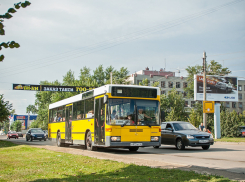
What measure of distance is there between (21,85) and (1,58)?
45.6m

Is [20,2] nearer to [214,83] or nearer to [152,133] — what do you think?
[152,133]

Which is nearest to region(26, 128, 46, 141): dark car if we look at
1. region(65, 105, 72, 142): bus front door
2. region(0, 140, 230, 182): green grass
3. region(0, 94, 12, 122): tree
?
region(0, 94, 12, 122): tree

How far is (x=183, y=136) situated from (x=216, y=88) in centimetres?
2741

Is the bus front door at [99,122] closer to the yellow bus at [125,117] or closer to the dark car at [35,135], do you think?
the yellow bus at [125,117]

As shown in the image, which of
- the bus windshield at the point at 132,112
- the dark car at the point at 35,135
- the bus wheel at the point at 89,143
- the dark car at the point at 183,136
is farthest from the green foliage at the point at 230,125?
the bus windshield at the point at 132,112

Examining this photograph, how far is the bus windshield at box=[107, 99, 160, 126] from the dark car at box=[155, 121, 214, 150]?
3.21m

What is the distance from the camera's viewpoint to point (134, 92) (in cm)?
1455

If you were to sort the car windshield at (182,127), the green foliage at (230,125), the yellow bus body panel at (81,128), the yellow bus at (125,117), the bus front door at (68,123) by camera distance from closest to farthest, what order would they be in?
the yellow bus at (125,117), the yellow bus body panel at (81,128), the car windshield at (182,127), the bus front door at (68,123), the green foliage at (230,125)

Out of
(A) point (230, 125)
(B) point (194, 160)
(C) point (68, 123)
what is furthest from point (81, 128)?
(A) point (230, 125)

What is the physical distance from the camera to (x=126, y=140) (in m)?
14.0

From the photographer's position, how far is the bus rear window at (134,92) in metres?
14.3

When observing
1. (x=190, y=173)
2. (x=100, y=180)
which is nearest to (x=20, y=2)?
(x=100, y=180)

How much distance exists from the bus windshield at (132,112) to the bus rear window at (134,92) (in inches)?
10.9

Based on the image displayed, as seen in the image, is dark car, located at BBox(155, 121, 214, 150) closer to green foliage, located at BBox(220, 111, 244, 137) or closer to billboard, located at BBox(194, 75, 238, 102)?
green foliage, located at BBox(220, 111, 244, 137)
